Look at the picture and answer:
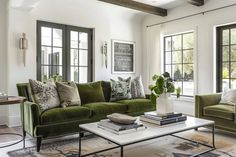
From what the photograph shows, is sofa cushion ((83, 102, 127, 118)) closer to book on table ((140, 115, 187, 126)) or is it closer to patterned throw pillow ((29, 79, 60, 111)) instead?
patterned throw pillow ((29, 79, 60, 111))

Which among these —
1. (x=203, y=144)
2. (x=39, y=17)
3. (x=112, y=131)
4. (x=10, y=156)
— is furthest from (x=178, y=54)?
(x=10, y=156)

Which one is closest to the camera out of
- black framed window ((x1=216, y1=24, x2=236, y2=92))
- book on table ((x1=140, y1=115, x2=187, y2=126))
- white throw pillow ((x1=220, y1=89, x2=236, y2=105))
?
book on table ((x1=140, y1=115, x2=187, y2=126))

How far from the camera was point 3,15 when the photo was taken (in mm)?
4414

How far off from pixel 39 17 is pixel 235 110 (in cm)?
402

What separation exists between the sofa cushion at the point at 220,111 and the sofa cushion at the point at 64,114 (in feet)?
6.46

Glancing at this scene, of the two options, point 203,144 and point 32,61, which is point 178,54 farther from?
point 32,61

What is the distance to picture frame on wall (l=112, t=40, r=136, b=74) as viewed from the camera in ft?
19.5

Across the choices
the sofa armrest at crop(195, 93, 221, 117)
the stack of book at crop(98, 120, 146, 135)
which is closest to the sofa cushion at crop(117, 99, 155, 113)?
the sofa armrest at crop(195, 93, 221, 117)

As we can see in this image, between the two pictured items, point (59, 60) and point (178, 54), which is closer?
point (59, 60)

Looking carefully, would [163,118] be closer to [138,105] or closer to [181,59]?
[138,105]

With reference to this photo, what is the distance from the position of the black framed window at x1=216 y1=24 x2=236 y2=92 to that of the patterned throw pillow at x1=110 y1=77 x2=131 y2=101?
1991mm

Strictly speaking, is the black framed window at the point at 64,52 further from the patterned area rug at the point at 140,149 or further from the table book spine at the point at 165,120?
the table book spine at the point at 165,120

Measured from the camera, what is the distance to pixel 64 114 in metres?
3.14

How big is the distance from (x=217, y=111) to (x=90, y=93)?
2.13 metres
